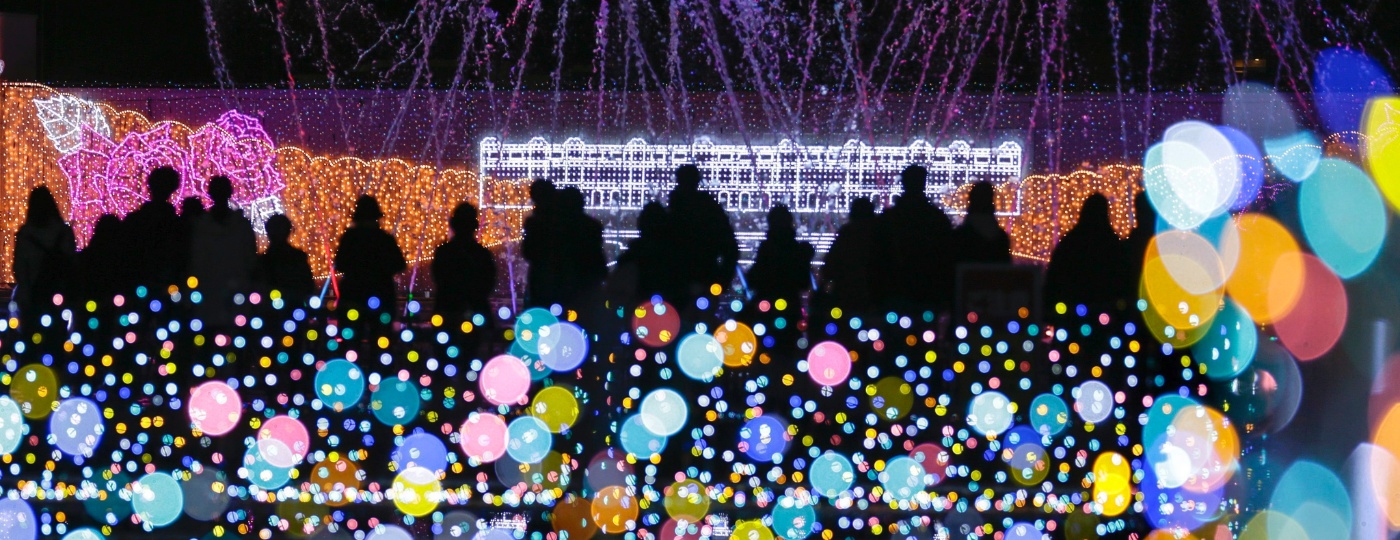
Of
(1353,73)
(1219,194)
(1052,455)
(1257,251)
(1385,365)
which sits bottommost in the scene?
(1052,455)

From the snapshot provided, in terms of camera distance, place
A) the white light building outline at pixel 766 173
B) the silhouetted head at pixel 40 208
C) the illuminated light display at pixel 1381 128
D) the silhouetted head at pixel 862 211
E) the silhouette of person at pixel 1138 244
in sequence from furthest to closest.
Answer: the white light building outline at pixel 766 173 → the illuminated light display at pixel 1381 128 → the silhouetted head at pixel 40 208 → the silhouetted head at pixel 862 211 → the silhouette of person at pixel 1138 244

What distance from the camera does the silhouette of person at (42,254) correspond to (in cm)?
665

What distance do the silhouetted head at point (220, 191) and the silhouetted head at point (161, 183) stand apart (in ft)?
0.95

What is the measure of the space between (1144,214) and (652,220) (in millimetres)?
2280

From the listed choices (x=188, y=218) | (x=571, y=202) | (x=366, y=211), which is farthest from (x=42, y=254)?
(x=571, y=202)

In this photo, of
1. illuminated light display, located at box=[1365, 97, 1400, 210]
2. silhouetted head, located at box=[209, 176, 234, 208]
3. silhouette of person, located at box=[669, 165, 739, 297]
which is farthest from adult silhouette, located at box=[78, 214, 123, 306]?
→ illuminated light display, located at box=[1365, 97, 1400, 210]

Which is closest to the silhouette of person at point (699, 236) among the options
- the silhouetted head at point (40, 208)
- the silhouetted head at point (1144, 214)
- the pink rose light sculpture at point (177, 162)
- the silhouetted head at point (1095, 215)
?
the silhouetted head at point (1095, 215)

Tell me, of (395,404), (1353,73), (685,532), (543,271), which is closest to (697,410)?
(685,532)

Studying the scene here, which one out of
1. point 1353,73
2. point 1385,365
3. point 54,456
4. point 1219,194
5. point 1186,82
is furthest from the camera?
point 1186,82

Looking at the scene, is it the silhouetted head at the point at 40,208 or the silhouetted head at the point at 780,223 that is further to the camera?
the silhouetted head at the point at 40,208

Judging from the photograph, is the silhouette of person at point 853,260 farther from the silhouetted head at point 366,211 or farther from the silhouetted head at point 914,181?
the silhouetted head at point 366,211

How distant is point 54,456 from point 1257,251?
4566mm

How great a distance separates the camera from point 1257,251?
15.8ft

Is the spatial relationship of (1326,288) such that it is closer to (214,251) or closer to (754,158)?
(214,251)
